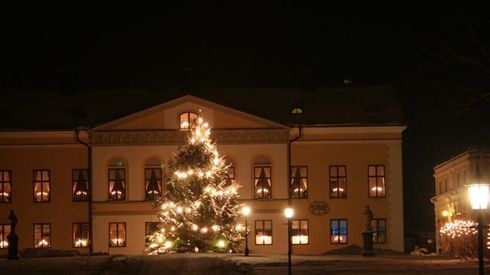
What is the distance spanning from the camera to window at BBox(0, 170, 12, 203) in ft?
187

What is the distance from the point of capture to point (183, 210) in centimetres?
4662

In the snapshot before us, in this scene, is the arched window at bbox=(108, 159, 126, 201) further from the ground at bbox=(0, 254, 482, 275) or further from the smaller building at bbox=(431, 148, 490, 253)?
the ground at bbox=(0, 254, 482, 275)

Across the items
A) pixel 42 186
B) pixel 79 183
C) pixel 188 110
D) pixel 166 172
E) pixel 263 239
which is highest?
pixel 188 110

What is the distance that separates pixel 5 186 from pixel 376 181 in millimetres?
20143

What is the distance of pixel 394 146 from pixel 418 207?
104 ft

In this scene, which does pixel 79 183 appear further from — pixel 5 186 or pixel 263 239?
pixel 263 239

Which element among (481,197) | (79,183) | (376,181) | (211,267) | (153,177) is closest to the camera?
(481,197)

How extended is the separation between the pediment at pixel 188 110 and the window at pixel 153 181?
7.56 feet

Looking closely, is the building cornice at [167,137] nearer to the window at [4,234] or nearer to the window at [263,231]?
the window at [263,231]

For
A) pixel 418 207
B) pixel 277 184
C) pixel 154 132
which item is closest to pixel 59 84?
pixel 154 132

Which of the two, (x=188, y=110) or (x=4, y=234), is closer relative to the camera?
(x=188, y=110)

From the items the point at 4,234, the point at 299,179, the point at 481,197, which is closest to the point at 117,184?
the point at 4,234

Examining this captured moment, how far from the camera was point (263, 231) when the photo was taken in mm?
56375

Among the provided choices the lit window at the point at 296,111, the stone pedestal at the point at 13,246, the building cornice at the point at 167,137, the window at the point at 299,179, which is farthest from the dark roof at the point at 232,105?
the stone pedestal at the point at 13,246
